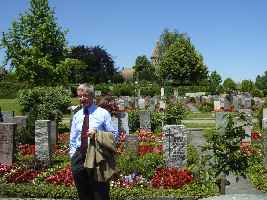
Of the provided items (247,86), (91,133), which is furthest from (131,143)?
(247,86)

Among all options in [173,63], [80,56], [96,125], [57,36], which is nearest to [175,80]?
[173,63]

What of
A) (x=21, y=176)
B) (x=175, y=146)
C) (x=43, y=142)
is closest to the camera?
(x=21, y=176)

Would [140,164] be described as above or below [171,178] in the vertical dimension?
above

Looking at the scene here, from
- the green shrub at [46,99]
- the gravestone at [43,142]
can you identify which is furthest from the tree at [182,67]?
the gravestone at [43,142]

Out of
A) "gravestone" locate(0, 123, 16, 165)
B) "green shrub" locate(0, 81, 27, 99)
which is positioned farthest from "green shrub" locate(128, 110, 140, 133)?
"green shrub" locate(0, 81, 27, 99)

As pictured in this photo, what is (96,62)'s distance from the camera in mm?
83625

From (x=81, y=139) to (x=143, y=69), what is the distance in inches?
3503

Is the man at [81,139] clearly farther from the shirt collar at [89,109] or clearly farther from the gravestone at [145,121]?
the gravestone at [145,121]

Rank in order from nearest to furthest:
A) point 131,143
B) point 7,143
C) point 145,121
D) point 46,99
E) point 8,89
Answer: point 7,143, point 131,143, point 145,121, point 46,99, point 8,89

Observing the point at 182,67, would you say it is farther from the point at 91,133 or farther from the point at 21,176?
the point at 91,133

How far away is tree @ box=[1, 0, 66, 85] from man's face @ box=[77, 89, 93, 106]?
102 ft

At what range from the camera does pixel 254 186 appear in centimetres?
1339

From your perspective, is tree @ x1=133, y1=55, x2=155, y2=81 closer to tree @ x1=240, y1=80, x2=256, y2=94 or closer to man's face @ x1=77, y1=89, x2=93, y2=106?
tree @ x1=240, y1=80, x2=256, y2=94

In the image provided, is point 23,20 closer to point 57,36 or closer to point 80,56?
point 57,36
